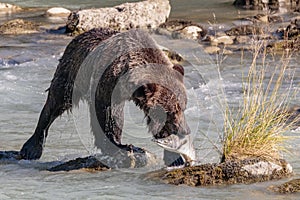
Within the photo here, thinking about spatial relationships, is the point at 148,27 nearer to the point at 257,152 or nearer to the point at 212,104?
the point at 212,104

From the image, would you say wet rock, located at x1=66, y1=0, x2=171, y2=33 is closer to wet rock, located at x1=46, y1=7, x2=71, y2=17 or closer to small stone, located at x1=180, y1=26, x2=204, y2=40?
small stone, located at x1=180, y1=26, x2=204, y2=40

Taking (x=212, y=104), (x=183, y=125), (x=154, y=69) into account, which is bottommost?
(x=212, y=104)

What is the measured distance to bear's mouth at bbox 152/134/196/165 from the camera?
20.0ft

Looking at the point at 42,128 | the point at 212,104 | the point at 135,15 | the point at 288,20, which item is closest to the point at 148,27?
the point at 135,15

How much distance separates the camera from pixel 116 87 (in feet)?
21.1

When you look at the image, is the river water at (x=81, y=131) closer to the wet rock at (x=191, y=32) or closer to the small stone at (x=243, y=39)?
the wet rock at (x=191, y=32)

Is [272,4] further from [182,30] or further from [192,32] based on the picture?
[192,32]

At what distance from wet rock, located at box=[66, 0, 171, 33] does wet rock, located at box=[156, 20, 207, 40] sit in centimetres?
32

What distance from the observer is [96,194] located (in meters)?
6.04

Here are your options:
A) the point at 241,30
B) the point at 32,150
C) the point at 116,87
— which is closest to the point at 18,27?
the point at 241,30

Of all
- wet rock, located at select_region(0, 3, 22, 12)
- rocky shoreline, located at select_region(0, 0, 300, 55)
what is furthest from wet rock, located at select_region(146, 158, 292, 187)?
wet rock, located at select_region(0, 3, 22, 12)

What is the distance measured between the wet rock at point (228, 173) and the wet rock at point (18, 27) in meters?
12.1

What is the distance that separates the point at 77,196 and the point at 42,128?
165 centimetres

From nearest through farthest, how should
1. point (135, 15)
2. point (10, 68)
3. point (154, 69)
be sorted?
1. point (154, 69)
2. point (10, 68)
3. point (135, 15)
